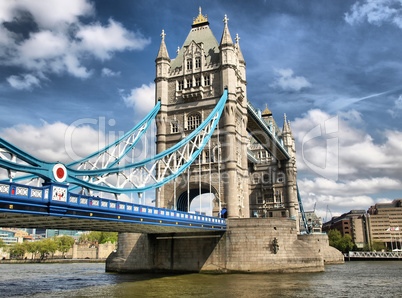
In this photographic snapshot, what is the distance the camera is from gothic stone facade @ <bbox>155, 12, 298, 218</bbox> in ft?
137

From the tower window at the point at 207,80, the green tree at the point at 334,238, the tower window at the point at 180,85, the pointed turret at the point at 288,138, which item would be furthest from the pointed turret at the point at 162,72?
the green tree at the point at 334,238

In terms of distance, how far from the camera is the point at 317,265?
3675 cm

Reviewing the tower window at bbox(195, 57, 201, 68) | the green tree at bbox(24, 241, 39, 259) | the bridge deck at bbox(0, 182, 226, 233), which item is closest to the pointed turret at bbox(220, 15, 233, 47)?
the tower window at bbox(195, 57, 201, 68)

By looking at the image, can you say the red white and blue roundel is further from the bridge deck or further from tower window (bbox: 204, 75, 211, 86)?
tower window (bbox: 204, 75, 211, 86)

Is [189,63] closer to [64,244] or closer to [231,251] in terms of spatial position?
[231,251]

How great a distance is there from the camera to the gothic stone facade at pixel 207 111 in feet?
137

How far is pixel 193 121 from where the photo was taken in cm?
4509

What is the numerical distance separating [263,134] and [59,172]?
49.1 m

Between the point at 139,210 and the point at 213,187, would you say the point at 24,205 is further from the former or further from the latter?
the point at 213,187

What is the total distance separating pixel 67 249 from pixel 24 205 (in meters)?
97.4

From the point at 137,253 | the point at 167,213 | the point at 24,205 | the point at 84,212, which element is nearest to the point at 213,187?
the point at 137,253

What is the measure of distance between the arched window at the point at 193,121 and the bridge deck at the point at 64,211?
16.4 meters

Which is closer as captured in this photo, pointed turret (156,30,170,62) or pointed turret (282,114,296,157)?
pointed turret (156,30,170,62)

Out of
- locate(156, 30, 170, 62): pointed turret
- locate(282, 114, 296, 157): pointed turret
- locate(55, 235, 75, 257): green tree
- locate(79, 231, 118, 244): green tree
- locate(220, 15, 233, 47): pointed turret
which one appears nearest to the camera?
locate(220, 15, 233, 47): pointed turret
